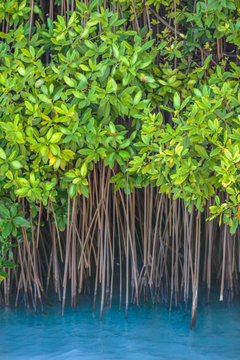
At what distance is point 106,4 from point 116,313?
2059 millimetres

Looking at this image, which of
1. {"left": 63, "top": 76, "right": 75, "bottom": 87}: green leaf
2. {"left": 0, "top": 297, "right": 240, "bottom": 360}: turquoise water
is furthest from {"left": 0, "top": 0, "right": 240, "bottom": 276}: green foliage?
{"left": 0, "top": 297, "right": 240, "bottom": 360}: turquoise water

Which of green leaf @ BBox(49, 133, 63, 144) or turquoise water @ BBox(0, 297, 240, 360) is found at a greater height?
green leaf @ BBox(49, 133, 63, 144)

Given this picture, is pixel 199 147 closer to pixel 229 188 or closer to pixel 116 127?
pixel 229 188

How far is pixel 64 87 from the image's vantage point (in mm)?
2896

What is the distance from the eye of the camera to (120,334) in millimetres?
3346

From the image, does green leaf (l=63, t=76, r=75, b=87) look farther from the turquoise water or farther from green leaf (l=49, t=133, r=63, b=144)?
the turquoise water

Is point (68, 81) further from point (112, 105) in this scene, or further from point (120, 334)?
point (120, 334)

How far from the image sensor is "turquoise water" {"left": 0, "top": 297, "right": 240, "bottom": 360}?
121 inches

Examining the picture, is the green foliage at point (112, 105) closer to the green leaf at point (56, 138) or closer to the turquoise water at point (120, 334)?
the green leaf at point (56, 138)

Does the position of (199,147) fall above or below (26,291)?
above

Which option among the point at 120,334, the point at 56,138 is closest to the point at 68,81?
the point at 56,138

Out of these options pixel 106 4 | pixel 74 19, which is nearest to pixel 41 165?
pixel 74 19

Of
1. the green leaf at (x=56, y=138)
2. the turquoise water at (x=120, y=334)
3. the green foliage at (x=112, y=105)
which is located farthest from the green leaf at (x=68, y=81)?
the turquoise water at (x=120, y=334)

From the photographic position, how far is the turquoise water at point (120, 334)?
3068 millimetres
